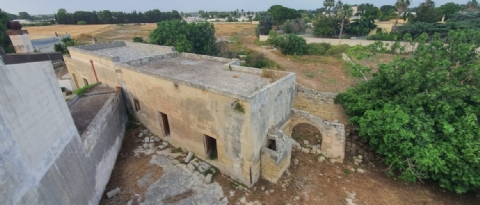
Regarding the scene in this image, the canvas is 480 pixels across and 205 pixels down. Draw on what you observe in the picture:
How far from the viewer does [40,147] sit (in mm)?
5461

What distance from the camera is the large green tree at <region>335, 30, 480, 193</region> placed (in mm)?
8070

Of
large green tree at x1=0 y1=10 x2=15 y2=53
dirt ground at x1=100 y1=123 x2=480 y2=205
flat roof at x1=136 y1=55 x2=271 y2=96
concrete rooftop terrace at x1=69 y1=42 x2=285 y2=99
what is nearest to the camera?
dirt ground at x1=100 y1=123 x2=480 y2=205

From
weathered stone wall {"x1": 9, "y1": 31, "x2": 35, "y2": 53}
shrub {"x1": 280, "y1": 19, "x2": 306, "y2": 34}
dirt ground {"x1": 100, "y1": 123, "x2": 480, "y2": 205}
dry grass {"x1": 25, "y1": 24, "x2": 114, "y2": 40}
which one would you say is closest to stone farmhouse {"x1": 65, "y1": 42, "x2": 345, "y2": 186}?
dirt ground {"x1": 100, "y1": 123, "x2": 480, "y2": 205}

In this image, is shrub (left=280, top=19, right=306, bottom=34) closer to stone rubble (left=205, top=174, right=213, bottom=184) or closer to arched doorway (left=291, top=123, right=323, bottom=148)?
arched doorway (left=291, top=123, right=323, bottom=148)

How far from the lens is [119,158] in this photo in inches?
402

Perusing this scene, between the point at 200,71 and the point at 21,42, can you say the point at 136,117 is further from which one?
the point at 21,42

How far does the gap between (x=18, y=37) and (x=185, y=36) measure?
16.3m

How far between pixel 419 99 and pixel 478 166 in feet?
9.03

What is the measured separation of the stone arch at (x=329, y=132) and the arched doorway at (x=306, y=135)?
4.33 feet

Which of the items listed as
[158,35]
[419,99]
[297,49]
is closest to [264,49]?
[297,49]

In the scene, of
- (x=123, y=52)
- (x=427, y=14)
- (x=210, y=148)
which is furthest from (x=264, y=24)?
(x=210, y=148)

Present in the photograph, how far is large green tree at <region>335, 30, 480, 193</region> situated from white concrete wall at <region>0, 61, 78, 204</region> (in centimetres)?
1070

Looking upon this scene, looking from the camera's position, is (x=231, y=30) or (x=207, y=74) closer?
(x=207, y=74)

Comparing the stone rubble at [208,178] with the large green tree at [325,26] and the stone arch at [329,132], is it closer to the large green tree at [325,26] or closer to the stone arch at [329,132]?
the stone arch at [329,132]
